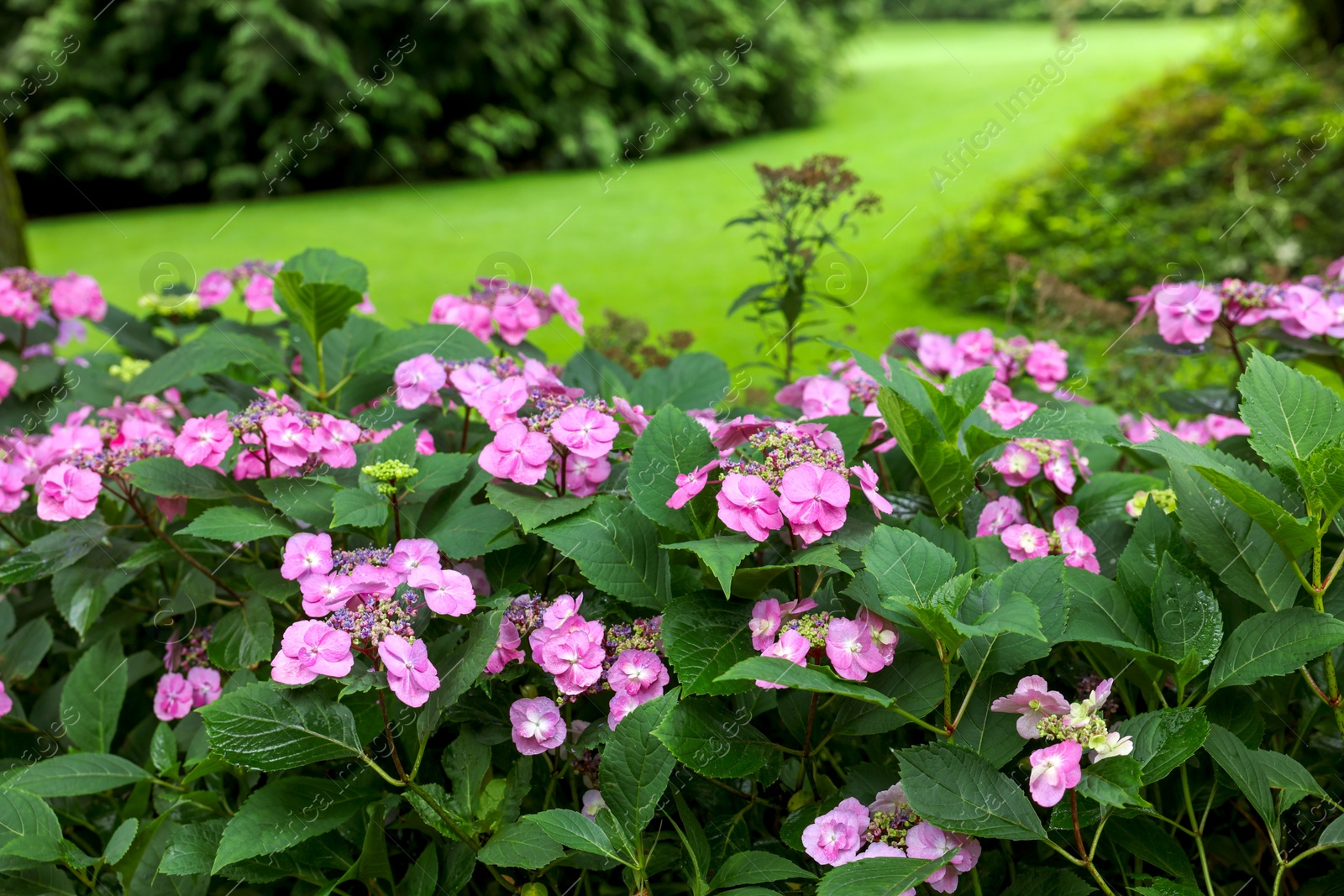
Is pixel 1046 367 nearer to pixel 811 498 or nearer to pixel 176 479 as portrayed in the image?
pixel 811 498

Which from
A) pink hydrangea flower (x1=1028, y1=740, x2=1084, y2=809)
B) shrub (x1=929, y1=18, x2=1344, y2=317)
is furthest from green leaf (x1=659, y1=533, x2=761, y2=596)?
shrub (x1=929, y1=18, x2=1344, y2=317)

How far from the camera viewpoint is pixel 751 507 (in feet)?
3.35

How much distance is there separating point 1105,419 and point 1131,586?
1.76ft

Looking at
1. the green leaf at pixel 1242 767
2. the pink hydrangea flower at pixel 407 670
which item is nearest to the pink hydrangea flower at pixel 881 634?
the green leaf at pixel 1242 767

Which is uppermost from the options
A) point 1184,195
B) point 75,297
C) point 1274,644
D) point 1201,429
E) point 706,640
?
point 75,297

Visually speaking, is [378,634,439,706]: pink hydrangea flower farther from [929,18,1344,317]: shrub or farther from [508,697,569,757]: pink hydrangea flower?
[929,18,1344,317]: shrub

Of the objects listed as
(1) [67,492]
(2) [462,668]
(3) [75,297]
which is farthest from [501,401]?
(3) [75,297]

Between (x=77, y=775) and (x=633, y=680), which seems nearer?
(x=633, y=680)

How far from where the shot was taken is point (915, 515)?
1.22 m

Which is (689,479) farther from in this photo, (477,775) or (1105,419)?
(1105,419)

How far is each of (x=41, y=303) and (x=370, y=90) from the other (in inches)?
357

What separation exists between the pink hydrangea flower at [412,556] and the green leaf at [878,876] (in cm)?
50

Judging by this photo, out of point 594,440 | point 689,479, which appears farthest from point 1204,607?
point 594,440

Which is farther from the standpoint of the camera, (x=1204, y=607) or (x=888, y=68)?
(x=888, y=68)
